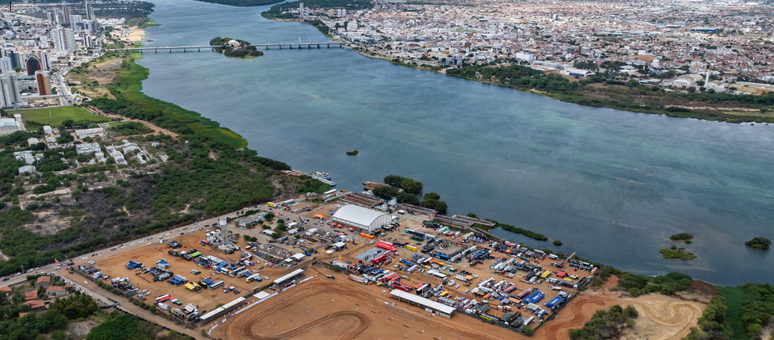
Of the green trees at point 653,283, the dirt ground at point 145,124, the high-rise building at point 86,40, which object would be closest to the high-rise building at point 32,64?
the dirt ground at point 145,124

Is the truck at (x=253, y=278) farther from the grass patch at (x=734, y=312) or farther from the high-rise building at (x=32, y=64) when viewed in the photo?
the high-rise building at (x=32, y=64)

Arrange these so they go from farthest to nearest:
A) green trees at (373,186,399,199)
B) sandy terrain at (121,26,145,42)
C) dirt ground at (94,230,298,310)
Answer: sandy terrain at (121,26,145,42) → green trees at (373,186,399,199) → dirt ground at (94,230,298,310)

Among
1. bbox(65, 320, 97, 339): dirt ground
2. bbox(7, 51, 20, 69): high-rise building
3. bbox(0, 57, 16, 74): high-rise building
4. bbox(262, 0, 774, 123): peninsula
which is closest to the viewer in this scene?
bbox(65, 320, 97, 339): dirt ground

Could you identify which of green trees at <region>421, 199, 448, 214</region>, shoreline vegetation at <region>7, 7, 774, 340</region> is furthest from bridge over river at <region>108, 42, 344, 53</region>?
green trees at <region>421, 199, 448, 214</region>

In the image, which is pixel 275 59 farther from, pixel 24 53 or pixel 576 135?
pixel 576 135

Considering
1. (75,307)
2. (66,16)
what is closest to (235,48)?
(66,16)

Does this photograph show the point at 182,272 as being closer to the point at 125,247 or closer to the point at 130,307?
the point at 130,307

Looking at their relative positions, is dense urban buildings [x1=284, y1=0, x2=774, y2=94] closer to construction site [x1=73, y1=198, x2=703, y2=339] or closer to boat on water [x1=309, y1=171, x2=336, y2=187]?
boat on water [x1=309, y1=171, x2=336, y2=187]
